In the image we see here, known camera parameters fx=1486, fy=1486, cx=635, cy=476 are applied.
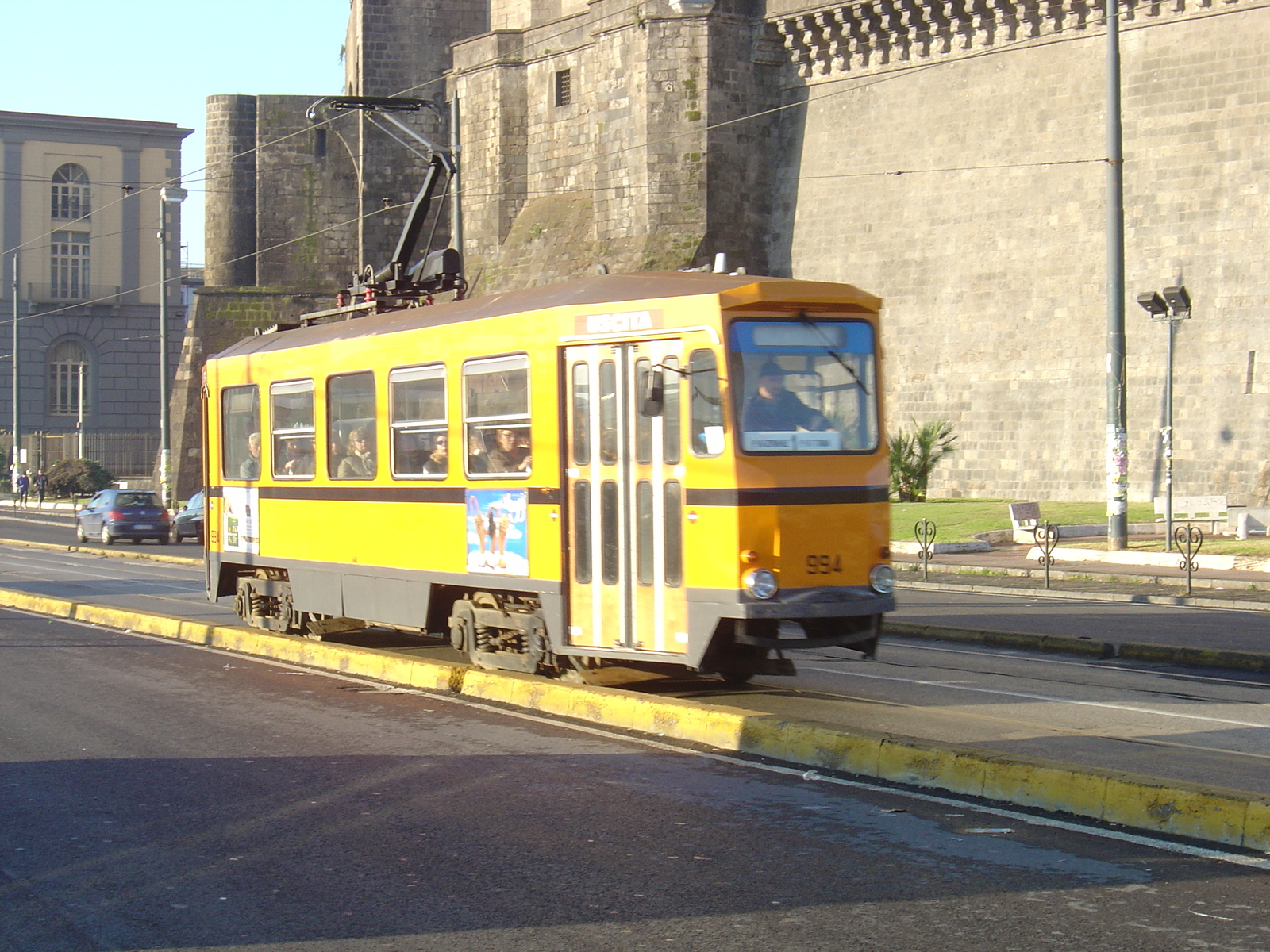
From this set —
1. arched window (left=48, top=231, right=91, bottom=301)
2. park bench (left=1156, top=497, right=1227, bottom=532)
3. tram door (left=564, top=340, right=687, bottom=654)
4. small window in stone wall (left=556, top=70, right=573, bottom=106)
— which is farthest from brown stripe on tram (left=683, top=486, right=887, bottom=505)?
arched window (left=48, top=231, right=91, bottom=301)

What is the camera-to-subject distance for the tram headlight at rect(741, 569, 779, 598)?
30.5 ft

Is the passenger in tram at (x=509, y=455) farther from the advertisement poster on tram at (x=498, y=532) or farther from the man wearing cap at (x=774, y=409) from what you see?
the man wearing cap at (x=774, y=409)

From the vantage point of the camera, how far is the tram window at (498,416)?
35.6 feet

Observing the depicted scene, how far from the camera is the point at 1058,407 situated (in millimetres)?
33031

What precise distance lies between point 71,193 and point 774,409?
68694mm

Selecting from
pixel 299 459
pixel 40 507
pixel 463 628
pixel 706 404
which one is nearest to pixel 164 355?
pixel 40 507

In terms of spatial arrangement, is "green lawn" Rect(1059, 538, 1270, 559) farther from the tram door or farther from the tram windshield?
the tram door

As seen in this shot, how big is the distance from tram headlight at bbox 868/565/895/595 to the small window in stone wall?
3337cm

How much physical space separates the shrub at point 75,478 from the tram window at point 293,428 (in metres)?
50.8

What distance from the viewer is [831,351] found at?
9891 mm

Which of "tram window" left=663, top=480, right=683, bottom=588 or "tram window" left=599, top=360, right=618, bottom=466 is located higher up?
"tram window" left=599, top=360, right=618, bottom=466

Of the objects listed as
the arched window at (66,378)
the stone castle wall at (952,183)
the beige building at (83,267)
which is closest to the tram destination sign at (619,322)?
the stone castle wall at (952,183)

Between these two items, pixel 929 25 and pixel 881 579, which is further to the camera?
pixel 929 25

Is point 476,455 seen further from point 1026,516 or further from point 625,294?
point 1026,516
